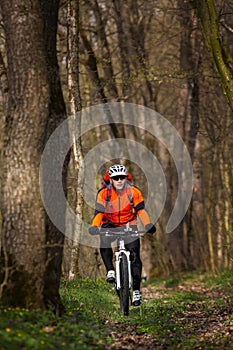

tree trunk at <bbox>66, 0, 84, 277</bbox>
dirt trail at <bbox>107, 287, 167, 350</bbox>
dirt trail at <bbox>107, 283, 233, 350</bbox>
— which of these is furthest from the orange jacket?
tree trunk at <bbox>66, 0, 84, 277</bbox>

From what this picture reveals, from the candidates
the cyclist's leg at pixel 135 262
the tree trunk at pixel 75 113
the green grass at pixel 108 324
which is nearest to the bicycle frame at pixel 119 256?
the cyclist's leg at pixel 135 262

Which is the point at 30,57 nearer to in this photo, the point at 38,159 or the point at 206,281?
the point at 38,159

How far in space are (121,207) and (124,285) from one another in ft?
4.15

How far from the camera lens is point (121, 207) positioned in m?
11.6

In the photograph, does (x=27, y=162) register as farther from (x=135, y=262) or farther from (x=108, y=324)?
(x=135, y=262)

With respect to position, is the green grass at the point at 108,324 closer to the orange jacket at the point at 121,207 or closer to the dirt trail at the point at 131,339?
the dirt trail at the point at 131,339

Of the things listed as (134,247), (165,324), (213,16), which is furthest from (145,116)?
(165,324)

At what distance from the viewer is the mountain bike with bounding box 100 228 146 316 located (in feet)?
37.0

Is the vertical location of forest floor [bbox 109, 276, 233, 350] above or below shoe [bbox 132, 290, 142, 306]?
below

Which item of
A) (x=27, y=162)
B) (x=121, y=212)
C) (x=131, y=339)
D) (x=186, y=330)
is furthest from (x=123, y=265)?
(x=27, y=162)

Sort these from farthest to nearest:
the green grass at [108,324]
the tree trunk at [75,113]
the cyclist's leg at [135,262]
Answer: the tree trunk at [75,113], the cyclist's leg at [135,262], the green grass at [108,324]

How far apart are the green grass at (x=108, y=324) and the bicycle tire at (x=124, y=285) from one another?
200mm

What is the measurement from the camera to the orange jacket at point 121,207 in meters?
11.5

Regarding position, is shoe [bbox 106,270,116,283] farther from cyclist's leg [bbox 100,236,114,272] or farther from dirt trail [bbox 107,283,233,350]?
dirt trail [bbox 107,283,233,350]
